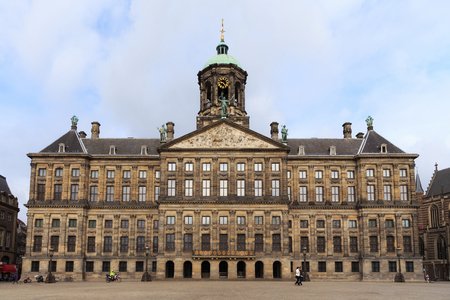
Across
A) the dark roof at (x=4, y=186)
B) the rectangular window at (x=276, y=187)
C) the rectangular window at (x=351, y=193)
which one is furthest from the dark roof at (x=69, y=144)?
the rectangular window at (x=351, y=193)

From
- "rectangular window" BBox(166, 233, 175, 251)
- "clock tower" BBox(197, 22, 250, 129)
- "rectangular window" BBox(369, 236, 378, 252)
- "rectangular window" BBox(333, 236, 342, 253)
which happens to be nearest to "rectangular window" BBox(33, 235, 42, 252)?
"rectangular window" BBox(166, 233, 175, 251)

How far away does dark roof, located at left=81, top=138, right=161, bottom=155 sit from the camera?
232 feet

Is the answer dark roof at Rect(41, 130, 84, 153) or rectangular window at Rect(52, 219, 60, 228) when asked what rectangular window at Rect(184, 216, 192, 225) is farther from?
dark roof at Rect(41, 130, 84, 153)

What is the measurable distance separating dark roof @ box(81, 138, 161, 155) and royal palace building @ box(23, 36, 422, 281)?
27 cm

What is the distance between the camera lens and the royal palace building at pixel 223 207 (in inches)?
2432

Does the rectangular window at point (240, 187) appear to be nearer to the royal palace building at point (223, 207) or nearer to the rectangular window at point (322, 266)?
the royal palace building at point (223, 207)

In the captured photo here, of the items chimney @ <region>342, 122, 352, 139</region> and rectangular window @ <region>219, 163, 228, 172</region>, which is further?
chimney @ <region>342, 122, 352, 139</region>

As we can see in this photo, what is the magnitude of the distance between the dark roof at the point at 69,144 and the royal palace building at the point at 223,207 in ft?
0.80

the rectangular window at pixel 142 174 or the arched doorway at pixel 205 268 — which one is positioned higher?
the rectangular window at pixel 142 174

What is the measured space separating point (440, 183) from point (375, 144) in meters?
22.3

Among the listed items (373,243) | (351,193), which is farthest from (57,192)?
(373,243)

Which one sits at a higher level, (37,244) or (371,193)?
(371,193)

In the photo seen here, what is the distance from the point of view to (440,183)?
8281 centimetres

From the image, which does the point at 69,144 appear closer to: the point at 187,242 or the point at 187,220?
the point at 187,220
